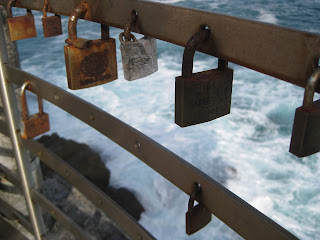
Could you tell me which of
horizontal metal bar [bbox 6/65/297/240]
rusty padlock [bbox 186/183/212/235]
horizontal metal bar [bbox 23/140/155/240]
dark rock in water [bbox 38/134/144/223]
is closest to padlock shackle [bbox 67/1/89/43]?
horizontal metal bar [bbox 6/65/297/240]

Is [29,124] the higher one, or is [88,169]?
[29,124]

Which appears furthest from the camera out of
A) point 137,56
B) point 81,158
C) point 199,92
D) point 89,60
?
point 81,158

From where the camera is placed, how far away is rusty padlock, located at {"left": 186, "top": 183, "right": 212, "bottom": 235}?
111 centimetres

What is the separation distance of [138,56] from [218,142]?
7.96m

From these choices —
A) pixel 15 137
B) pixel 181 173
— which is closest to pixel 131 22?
pixel 181 173

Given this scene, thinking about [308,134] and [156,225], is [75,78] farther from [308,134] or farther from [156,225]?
[156,225]

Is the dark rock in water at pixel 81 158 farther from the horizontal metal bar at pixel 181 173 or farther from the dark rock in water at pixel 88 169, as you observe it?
the horizontal metal bar at pixel 181 173

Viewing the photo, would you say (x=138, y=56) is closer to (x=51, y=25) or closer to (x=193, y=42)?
(x=193, y=42)

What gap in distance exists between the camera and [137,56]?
3.95 ft

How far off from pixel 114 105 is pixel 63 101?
8949 mm

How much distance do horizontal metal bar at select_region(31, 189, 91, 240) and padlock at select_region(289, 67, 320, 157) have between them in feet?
4.84

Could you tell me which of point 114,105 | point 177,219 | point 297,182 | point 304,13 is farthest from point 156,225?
point 304,13

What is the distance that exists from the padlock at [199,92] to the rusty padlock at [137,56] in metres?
0.29

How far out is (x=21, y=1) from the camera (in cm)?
161
